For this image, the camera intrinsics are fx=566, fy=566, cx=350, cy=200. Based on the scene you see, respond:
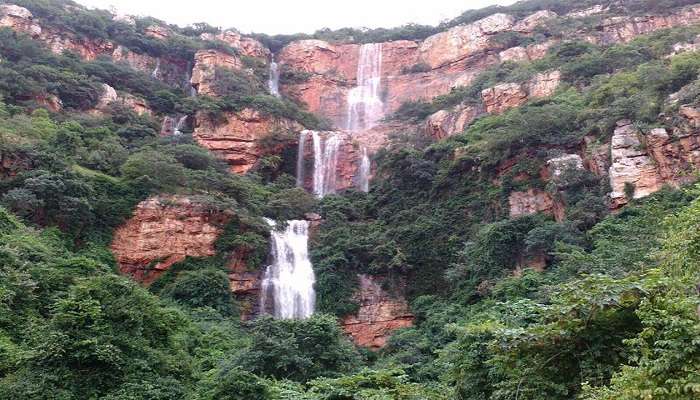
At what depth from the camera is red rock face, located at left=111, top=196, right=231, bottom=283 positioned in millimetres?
21906

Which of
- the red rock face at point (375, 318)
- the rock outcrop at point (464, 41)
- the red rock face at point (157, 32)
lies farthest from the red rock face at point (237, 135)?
the rock outcrop at point (464, 41)

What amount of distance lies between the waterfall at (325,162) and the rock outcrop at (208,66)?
7.73 metres

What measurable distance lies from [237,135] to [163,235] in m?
11.1

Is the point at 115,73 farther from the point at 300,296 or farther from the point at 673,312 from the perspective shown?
the point at 673,312

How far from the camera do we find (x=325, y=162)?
32.8 m

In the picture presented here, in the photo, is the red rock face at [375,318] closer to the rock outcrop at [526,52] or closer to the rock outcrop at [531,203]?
the rock outcrop at [531,203]

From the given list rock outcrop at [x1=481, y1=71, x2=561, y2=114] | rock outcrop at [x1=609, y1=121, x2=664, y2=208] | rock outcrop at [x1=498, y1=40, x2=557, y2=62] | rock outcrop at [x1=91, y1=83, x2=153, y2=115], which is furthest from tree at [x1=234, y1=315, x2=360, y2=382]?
rock outcrop at [x1=498, y1=40, x2=557, y2=62]

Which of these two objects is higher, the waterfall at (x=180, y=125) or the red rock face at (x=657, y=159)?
the waterfall at (x=180, y=125)

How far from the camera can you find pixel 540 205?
69.7 feet

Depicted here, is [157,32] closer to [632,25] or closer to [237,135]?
[237,135]

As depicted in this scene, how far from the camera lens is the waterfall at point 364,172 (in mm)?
31812

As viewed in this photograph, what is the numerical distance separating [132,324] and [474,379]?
7274 mm

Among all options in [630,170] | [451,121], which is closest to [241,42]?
[451,121]

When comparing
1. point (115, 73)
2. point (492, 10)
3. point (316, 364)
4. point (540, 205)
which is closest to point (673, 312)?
point (316, 364)
